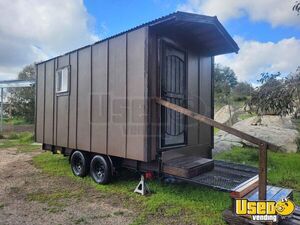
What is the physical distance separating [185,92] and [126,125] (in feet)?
5.32

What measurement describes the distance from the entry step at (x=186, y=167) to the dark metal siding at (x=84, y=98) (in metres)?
2.11

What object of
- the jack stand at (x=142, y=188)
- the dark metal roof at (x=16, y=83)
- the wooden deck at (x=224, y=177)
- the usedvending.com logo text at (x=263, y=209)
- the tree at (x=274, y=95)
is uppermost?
the dark metal roof at (x=16, y=83)

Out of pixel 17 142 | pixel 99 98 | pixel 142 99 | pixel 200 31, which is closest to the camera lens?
pixel 142 99

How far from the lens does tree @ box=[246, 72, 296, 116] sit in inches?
218

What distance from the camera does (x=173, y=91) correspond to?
17.4 ft

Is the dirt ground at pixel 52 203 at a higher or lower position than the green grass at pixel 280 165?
lower

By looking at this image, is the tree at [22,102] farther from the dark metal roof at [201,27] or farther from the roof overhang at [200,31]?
the roof overhang at [200,31]

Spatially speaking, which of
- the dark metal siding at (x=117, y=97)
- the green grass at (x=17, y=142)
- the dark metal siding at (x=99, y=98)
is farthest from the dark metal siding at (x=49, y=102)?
the green grass at (x=17, y=142)

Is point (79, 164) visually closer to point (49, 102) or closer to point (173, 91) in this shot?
point (49, 102)

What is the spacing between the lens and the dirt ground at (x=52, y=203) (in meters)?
3.68

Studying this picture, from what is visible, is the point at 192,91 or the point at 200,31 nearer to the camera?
the point at 200,31

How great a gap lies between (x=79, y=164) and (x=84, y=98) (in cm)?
165

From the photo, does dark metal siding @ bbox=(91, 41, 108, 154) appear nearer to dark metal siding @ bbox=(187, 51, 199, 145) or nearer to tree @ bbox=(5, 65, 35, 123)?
dark metal siding @ bbox=(187, 51, 199, 145)

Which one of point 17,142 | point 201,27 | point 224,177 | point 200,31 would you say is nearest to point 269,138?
point 224,177
